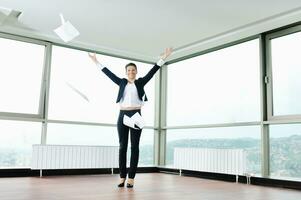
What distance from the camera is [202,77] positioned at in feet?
19.1

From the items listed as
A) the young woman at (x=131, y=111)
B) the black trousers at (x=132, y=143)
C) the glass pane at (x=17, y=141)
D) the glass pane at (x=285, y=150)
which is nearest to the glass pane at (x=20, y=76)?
the glass pane at (x=17, y=141)

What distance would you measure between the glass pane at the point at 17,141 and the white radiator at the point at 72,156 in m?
0.31

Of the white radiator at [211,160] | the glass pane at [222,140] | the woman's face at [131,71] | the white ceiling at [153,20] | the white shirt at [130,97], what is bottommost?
the white radiator at [211,160]

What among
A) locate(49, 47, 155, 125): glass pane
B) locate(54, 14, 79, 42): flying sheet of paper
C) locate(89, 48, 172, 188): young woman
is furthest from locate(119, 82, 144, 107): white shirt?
locate(49, 47, 155, 125): glass pane

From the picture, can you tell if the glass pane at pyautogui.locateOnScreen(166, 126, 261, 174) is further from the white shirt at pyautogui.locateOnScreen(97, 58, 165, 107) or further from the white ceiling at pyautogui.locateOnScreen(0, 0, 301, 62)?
the white shirt at pyautogui.locateOnScreen(97, 58, 165, 107)

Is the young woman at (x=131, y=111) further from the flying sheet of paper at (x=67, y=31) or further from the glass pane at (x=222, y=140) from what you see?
the glass pane at (x=222, y=140)

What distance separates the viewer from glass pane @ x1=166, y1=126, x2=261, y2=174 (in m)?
4.77

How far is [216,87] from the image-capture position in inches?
217

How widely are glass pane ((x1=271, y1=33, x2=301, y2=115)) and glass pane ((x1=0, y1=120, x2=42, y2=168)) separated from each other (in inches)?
141

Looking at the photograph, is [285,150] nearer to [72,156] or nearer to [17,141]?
[72,156]

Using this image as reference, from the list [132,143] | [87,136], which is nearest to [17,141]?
[87,136]

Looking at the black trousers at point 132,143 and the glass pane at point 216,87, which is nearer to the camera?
the black trousers at point 132,143

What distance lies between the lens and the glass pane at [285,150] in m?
4.24

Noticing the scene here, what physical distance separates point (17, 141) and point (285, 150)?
152 inches
